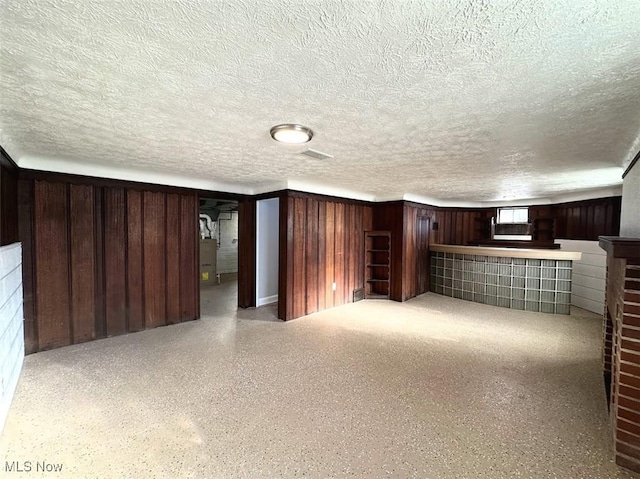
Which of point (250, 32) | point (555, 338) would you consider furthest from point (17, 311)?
point (555, 338)

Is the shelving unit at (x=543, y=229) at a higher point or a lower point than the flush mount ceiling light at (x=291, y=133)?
lower

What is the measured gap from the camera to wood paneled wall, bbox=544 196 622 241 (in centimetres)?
526

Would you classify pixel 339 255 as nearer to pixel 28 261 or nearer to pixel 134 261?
pixel 134 261

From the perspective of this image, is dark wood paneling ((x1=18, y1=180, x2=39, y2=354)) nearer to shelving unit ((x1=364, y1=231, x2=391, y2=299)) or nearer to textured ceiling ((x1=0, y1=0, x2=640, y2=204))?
textured ceiling ((x1=0, y1=0, x2=640, y2=204))

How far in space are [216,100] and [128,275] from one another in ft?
10.4

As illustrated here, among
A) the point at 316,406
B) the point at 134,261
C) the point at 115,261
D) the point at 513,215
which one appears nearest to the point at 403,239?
the point at 513,215

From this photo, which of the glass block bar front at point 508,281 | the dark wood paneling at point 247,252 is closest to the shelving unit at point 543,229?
the glass block bar front at point 508,281

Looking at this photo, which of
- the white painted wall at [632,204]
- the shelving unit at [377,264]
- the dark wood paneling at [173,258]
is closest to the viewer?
the white painted wall at [632,204]

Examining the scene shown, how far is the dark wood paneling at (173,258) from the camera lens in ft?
13.4

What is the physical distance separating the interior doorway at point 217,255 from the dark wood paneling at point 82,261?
1.76 meters

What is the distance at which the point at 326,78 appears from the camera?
1.39 m

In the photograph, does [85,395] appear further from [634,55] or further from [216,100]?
[634,55]

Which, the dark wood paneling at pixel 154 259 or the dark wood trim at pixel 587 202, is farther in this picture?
the dark wood trim at pixel 587 202

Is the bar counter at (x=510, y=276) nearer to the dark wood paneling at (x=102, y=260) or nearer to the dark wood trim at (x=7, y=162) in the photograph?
the dark wood paneling at (x=102, y=260)
